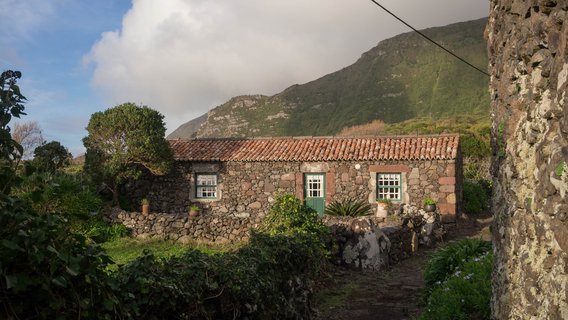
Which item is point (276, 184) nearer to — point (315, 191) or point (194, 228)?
point (315, 191)

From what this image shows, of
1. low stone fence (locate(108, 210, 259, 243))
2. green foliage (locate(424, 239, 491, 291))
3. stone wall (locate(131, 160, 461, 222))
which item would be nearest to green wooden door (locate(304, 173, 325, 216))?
stone wall (locate(131, 160, 461, 222))

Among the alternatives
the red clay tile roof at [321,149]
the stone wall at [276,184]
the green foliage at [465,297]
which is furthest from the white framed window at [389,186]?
the green foliage at [465,297]

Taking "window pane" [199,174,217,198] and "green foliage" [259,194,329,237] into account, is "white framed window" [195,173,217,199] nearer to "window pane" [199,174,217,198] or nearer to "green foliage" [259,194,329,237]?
"window pane" [199,174,217,198]

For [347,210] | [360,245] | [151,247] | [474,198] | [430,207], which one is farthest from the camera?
[474,198]

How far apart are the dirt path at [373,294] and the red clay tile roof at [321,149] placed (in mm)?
6806

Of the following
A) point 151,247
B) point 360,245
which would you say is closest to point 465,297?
point 360,245

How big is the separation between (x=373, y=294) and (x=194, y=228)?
736 centimetres

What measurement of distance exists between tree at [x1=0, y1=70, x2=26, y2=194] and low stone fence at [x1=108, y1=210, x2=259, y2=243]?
489 inches

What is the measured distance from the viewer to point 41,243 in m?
2.69

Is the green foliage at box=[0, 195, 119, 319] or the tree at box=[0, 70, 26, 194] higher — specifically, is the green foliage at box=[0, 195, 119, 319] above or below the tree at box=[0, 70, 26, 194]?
below

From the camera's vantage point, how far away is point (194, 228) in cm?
1524

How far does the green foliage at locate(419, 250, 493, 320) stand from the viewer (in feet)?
18.1

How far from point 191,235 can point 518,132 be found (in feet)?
41.8

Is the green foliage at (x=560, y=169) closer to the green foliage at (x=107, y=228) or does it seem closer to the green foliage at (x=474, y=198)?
the green foliage at (x=107, y=228)
